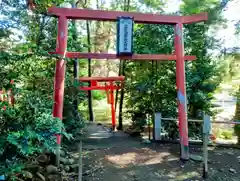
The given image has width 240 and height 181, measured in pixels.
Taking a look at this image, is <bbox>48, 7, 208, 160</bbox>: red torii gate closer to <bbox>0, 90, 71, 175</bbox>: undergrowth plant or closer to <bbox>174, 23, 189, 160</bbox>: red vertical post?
<bbox>174, 23, 189, 160</bbox>: red vertical post

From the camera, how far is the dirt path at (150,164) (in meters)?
4.38

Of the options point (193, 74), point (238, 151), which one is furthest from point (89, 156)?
point (193, 74)

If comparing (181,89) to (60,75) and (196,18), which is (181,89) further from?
(60,75)

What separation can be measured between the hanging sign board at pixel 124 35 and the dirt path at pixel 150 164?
7.70 ft

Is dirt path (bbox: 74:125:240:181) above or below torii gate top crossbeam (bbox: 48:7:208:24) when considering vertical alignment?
below

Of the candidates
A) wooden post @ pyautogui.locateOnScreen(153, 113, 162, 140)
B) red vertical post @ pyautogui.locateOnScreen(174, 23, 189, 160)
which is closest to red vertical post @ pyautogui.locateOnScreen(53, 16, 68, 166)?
red vertical post @ pyautogui.locateOnScreen(174, 23, 189, 160)

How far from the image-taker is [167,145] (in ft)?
20.2

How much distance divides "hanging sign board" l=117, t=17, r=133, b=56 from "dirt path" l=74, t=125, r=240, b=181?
2.35 metres

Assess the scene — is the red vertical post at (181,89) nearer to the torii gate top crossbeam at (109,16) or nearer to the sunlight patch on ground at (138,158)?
the torii gate top crossbeam at (109,16)

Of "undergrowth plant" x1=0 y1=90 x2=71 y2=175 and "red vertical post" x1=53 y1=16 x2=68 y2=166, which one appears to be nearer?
"undergrowth plant" x1=0 y1=90 x2=71 y2=175

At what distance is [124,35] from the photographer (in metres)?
5.01

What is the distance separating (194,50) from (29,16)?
202 inches

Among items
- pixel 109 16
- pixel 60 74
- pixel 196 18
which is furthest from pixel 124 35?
pixel 196 18

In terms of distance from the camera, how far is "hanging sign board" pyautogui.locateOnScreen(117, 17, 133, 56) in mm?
4988
